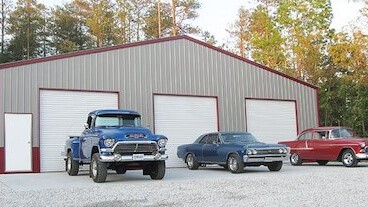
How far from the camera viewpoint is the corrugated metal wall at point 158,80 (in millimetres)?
19562

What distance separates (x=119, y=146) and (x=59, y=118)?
299 inches

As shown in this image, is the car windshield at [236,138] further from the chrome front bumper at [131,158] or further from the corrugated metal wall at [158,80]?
the corrugated metal wall at [158,80]

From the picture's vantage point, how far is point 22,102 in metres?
19.4

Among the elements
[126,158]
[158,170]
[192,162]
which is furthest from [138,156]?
[192,162]

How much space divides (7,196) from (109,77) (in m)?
11.0

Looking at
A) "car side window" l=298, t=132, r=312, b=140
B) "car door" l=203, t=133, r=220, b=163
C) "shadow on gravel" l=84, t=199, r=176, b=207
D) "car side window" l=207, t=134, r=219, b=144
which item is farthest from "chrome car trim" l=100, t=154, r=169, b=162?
"car side window" l=298, t=132, r=312, b=140

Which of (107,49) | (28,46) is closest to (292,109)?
(107,49)

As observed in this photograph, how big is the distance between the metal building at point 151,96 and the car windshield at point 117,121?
535cm

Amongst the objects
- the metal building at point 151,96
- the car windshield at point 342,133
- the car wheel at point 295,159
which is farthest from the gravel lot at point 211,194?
the car wheel at point 295,159

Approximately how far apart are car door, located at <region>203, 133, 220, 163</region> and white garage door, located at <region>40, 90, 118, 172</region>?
5.46m

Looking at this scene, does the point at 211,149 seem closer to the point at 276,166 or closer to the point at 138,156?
the point at 276,166

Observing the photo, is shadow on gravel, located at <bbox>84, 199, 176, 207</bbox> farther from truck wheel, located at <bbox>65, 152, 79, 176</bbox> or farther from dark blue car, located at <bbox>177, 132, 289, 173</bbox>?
truck wheel, located at <bbox>65, 152, 79, 176</bbox>

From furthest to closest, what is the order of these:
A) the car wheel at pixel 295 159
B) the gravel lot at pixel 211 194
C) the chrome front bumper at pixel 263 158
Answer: the car wheel at pixel 295 159 < the chrome front bumper at pixel 263 158 < the gravel lot at pixel 211 194

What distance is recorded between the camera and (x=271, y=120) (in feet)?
84.7
